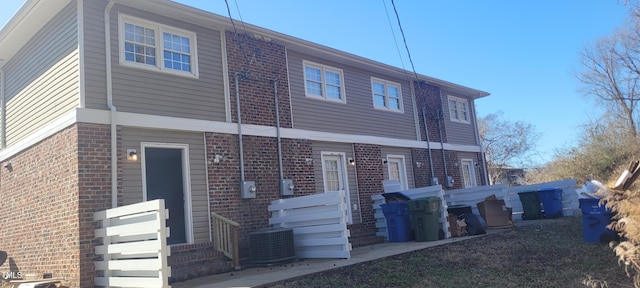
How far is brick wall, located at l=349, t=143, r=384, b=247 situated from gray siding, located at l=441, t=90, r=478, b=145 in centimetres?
484

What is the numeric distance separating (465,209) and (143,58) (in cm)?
899

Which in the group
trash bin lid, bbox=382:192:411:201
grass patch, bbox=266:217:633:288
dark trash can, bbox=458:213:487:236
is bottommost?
grass patch, bbox=266:217:633:288

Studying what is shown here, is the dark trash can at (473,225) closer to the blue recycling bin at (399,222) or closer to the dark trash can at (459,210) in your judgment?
the dark trash can at (459,210)

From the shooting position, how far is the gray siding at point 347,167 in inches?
488

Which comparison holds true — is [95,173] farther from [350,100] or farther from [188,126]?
[350,100]

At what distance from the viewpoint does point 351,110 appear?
13836mm

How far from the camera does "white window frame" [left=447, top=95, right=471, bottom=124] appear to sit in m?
18.6

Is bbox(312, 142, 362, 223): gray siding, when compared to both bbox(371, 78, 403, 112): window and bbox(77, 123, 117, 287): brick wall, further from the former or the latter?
bbox(77, 123, 117, 287): brick wall

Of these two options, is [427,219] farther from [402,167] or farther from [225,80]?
[225,80]

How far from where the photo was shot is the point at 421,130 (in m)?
16.4

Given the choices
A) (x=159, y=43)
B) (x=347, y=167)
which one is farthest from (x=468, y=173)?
(x=159, y=43)

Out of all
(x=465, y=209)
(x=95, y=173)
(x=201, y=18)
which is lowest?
(x=465, y=209)

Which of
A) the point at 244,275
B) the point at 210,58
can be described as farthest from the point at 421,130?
the point at 244,275

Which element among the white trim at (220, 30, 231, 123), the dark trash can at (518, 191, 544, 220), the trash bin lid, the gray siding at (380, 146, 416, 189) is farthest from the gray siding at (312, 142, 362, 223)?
the dark trash can at (518, 191, 544, 220)
